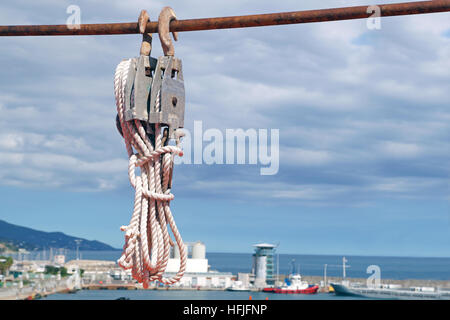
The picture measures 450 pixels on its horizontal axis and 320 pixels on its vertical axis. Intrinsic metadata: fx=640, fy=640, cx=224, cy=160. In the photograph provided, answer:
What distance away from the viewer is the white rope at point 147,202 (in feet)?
9.36

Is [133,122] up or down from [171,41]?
down

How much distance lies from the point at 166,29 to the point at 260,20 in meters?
0.46

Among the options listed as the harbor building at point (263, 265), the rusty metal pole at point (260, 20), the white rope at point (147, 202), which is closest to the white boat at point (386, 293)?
the harbor building at point (263, 265)

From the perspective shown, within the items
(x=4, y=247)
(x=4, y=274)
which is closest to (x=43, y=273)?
(x=4, y=274)

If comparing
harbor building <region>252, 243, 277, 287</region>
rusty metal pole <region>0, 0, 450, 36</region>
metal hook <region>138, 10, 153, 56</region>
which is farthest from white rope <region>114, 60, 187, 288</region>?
harbor building <region>252, 243, 277, 287</region>

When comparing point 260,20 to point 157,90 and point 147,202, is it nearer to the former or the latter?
point 157,90

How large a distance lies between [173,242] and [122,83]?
0.77m

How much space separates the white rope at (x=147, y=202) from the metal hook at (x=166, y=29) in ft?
0.74

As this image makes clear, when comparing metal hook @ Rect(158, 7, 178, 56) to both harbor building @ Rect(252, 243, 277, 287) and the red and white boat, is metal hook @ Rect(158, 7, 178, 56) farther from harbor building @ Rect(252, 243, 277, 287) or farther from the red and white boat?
harbor building @ Rect(252, 243, 277, 287)

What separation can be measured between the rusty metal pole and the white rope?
387 millimetres

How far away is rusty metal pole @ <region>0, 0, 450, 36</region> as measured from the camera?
2922 millimetres

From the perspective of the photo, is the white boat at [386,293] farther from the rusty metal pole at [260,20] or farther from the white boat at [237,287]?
the rusty metal pole at [260,20]

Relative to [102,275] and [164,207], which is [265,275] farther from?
[164,207]
